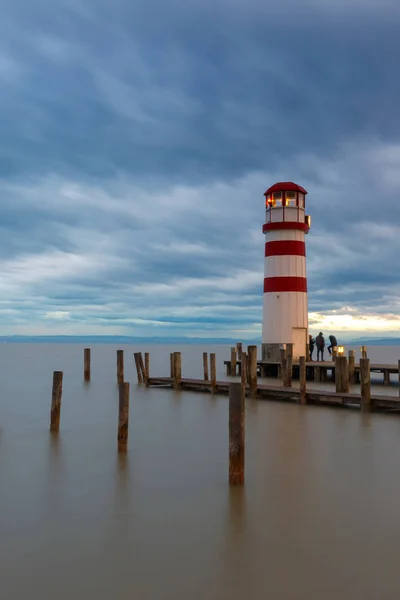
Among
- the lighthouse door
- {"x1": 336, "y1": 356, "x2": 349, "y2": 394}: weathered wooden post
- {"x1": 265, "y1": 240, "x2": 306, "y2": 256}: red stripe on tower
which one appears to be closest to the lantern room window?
{"x1": 265, "y1": 240, "x2": 306, "y2": 256}: red stripe on tower

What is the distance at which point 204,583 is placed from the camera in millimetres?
6473

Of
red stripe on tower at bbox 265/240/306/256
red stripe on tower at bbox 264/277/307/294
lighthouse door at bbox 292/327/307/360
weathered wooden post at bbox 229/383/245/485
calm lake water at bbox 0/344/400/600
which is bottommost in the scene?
calm lake water at bbox 0/344/400/600

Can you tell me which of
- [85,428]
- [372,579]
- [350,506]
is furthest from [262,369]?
[372,579]

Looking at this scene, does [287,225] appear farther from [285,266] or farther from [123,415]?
[123,415]

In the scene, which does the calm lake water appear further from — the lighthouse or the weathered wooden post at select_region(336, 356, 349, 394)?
the lighthouse

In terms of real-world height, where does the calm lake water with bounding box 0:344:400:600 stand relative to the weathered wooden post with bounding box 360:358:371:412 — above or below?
below

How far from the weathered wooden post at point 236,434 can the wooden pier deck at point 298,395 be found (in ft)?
28.3

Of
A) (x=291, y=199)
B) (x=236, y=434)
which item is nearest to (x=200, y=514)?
(x=236, y=434)

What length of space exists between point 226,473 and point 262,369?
18661 millimetres

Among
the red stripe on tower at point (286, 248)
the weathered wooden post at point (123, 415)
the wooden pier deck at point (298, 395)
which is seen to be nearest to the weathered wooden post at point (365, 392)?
the wooden pier deck at point (298, 395)

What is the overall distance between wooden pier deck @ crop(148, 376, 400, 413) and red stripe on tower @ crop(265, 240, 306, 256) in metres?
6.70

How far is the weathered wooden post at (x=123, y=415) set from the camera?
1253cm

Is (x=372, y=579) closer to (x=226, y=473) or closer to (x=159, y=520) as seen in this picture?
(x=159, y=520)

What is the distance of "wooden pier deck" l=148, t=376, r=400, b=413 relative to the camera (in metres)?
17.8
